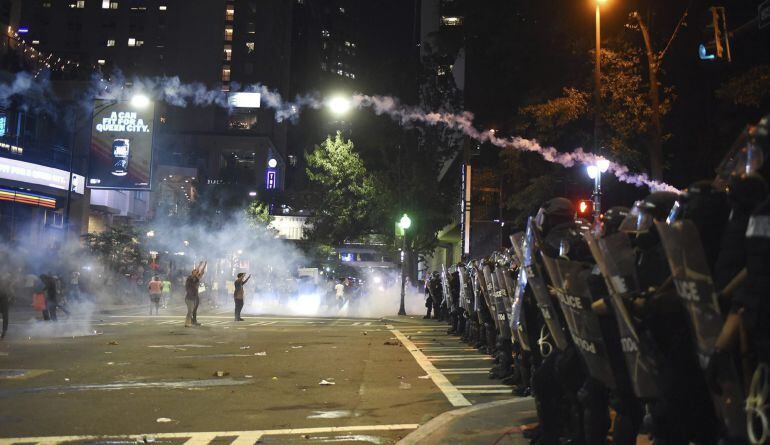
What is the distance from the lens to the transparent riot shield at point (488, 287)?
34.0 feet

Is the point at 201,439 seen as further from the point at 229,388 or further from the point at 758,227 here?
the point at 758,227

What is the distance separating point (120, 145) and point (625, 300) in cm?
2494

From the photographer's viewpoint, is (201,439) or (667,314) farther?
(201,439)

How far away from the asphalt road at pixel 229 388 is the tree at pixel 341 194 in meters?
23.7

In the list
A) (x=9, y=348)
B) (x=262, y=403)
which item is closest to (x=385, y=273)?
(x=9, y=348)

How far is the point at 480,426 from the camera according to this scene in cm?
659

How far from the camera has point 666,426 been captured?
3.77m

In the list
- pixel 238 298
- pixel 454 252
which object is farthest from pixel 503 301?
pixel 454 252

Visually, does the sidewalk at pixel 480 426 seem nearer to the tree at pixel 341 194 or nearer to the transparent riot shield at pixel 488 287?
the transparent riot shield at pixel 488 287

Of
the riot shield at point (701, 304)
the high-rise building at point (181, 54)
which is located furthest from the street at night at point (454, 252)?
the high-rise building at point (181, 54)

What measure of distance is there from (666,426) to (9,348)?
44.7 ft

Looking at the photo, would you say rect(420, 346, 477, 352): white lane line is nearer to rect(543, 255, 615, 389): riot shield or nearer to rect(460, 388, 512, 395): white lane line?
rect(460, 388, 512, 395): white lane line

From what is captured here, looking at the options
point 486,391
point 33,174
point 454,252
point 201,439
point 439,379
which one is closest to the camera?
point 201,439

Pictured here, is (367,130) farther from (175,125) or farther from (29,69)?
(175,125)
